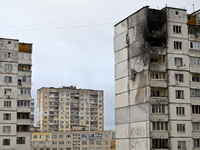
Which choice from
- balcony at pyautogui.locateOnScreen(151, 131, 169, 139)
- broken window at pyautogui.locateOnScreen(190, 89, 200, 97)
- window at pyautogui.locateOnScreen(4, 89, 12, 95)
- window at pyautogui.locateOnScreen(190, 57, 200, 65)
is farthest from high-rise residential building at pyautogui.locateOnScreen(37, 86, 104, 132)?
balcony at pyautogui.locateOnScreen(151, 131, 169, 139)

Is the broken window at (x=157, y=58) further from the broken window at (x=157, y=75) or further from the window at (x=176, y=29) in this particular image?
the window at (x=176, y=29)

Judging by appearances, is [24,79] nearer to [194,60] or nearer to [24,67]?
[24,67]

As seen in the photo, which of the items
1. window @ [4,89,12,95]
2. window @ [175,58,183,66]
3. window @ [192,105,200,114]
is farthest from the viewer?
window @ [4,89,12,95]

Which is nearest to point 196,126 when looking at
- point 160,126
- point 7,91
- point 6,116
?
point 160,126

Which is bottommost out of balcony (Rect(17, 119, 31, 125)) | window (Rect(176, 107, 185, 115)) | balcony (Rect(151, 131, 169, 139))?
balcony (Rect(151, 131, 169, 139))

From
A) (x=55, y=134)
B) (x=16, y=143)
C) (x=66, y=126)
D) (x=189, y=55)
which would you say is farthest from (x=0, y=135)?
(x=66, y=126)

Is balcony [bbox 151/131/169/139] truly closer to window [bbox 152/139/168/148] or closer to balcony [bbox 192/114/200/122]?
window [bbox 152/139/168/148]

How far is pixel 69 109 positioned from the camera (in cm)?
15938

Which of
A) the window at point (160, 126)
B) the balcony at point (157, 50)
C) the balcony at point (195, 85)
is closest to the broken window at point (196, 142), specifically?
the window at point (160, 126)

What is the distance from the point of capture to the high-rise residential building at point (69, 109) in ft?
509

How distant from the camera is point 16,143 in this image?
2746 inches

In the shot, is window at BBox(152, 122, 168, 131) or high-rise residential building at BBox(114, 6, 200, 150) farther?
high-rise residential building at BBox(114, 6, 200, 150)

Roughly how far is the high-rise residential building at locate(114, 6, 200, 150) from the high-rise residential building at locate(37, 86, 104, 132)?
89609mm

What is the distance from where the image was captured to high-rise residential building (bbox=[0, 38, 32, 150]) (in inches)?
2739
